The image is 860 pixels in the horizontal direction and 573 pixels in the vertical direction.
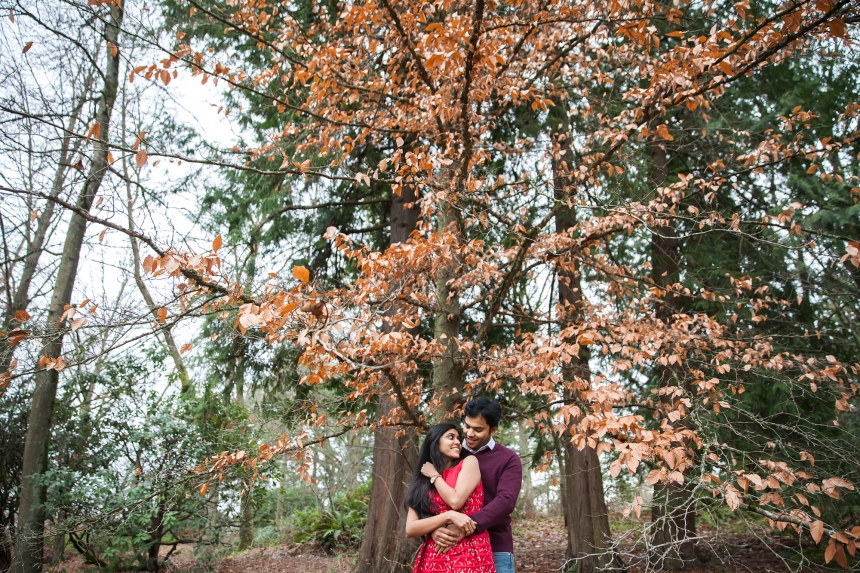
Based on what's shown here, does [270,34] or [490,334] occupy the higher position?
[270,34]

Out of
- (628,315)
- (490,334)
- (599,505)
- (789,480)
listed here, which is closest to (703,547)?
(599,505)

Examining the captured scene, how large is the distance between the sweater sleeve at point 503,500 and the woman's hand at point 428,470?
0.31 metres

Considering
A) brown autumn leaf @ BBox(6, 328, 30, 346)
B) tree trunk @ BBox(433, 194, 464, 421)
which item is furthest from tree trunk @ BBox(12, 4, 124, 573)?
tree trunk @ BBox(433, 194, 464, 421)

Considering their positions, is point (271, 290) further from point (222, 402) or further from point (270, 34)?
point (222, 402)

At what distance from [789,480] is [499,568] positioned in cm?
153

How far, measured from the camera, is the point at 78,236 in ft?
24.3

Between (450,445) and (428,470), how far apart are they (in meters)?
0.17

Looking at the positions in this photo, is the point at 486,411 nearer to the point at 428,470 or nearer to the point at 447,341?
the point at 428,470

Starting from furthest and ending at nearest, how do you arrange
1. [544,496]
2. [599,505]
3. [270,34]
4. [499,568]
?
[544,496], [599,505], [270,34], [499,568]

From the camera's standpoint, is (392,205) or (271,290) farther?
(392,205)

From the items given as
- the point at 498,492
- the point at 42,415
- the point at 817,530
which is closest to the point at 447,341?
the point at 498,492

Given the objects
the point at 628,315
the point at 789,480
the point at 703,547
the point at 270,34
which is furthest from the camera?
the point at 703,547

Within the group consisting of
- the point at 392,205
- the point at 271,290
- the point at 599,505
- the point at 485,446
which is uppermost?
the point at 392,205

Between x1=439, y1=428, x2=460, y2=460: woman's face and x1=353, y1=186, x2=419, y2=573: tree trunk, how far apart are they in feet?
9.61
